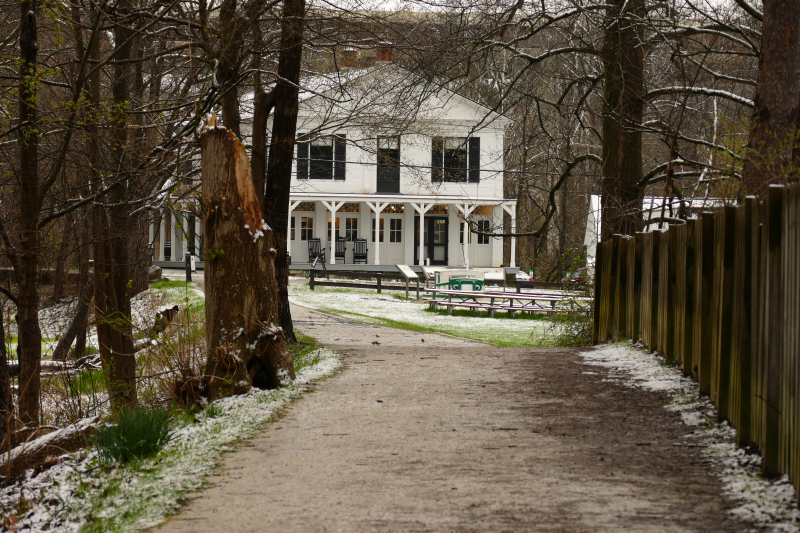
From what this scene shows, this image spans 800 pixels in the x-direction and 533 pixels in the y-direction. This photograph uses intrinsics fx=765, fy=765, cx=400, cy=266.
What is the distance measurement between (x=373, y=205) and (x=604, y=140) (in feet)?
70.8

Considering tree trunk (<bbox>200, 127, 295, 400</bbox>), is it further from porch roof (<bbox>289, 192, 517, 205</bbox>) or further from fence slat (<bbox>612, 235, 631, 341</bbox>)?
porch roof (<bbox>289, 192, 517, 205</bbox>)

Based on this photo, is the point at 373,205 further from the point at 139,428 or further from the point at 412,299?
the point at 139,428

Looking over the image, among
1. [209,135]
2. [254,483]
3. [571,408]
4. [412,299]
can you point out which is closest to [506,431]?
[571,408]

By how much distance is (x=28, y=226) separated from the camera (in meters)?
8.59

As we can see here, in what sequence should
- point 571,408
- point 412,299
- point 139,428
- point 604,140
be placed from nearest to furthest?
point 139,428
point 571,408
point 604,140
point 412,299

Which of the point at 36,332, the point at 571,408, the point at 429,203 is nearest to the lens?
the point at 571,408

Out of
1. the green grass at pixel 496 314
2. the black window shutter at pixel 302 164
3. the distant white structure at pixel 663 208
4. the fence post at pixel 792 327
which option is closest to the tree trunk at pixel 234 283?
the distant white structure at pixel 663 208

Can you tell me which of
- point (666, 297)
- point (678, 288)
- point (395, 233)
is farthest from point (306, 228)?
point (678, 288)

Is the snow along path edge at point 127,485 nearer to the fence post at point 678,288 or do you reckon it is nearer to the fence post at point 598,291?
the fence post at point 678,288

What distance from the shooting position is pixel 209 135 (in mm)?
7812

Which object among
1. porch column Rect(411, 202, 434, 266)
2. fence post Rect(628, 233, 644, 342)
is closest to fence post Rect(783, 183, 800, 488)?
fence post Rect(628, 233, 644, 342)

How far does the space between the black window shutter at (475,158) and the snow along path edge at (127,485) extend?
28188 mm

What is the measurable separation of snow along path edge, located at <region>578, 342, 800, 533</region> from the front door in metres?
26.6

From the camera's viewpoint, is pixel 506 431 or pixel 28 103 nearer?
pixel 506 431
